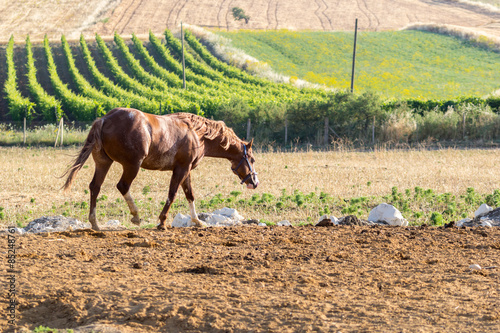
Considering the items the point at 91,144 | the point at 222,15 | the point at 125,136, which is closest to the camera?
the point at 125,136

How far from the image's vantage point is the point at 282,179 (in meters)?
15.6

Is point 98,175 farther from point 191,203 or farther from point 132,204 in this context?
point 191,203

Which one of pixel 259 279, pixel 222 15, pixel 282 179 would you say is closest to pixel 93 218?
pixel 259 279

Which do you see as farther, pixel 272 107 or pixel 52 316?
pixel 272 107

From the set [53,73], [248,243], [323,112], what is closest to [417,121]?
[323,112]

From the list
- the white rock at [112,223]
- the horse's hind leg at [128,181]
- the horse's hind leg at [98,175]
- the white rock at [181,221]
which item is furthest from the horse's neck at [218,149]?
the white rock at [112,223]

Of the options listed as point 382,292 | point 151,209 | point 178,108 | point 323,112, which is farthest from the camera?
point 178,108

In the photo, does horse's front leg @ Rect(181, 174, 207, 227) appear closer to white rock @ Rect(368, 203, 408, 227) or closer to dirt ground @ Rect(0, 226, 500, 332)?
dirt ground @ Rect(0, 226, 500, 332)

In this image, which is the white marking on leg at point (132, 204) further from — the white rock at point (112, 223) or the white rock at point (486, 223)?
the white rock at point (486, 223)

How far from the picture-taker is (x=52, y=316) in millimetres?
5008

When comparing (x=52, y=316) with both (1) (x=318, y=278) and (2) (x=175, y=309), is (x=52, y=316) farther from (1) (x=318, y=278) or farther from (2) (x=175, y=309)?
(1) (x=318, y=278)

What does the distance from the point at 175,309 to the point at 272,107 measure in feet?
82.9

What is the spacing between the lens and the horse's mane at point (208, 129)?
9195 mm

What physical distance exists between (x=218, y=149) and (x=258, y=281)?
165 inches
